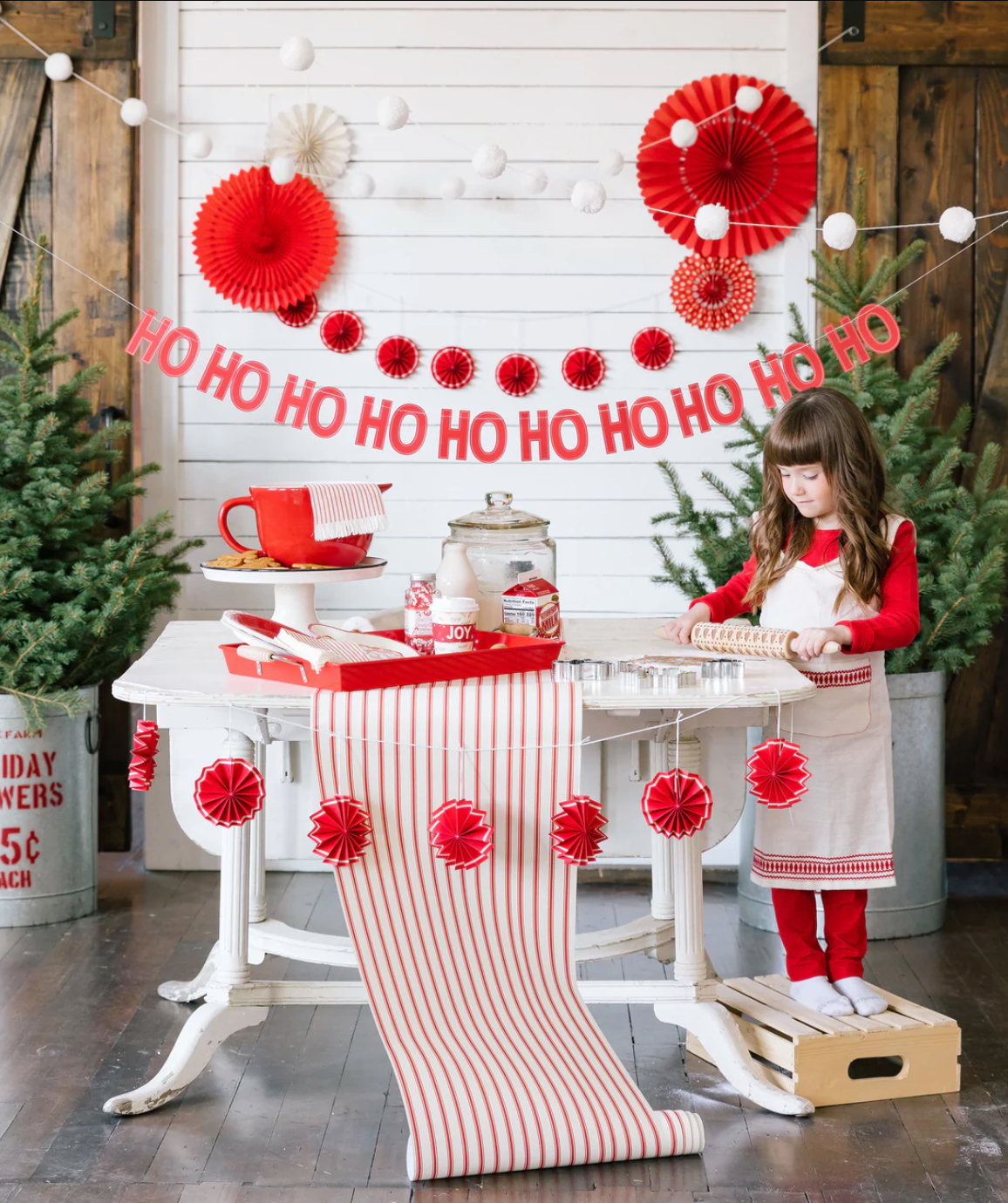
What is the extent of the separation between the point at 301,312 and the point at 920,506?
6.03 ft

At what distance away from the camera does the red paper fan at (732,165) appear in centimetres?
392

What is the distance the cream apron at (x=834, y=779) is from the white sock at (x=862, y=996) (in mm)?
200

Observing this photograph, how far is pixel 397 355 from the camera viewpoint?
403 centimetres

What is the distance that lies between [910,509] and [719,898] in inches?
48.7

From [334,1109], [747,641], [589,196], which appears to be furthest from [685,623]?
[589,196]

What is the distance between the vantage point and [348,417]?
13.4 feet

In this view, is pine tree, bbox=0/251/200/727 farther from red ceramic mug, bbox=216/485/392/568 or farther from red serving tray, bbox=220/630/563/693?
red serving tray, bbox=220/630/563/693

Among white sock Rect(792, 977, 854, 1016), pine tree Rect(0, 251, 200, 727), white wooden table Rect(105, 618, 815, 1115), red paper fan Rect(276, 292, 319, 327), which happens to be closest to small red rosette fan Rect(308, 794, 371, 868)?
white wooden table Rect(105, 618, 815, 1115)

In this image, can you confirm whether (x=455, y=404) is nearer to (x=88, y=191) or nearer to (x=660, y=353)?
(x=660, y=353)

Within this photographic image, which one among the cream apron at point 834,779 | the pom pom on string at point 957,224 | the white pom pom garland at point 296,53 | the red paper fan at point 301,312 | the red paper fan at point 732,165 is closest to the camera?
the cream apron at point 834,779

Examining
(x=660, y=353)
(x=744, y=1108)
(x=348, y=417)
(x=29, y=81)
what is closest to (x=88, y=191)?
(x=29, y=81)

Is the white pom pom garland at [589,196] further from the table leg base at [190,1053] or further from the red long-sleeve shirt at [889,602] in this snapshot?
the table leg base at [190,1053]

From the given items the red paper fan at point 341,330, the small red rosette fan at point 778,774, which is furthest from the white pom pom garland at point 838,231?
the small red rosette fan at point 778,774

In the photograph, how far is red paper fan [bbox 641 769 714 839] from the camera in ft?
7.75
